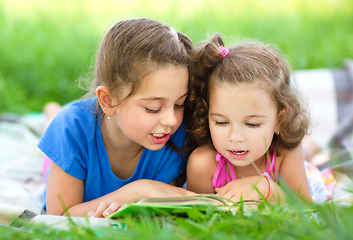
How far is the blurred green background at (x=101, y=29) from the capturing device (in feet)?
13.7

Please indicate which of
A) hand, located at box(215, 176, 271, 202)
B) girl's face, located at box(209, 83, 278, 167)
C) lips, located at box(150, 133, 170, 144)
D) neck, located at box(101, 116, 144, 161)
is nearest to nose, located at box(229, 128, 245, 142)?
girl's face, located at box(209, 83, 278, 167)

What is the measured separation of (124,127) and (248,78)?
2.19 ft

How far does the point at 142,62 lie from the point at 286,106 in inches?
30.8

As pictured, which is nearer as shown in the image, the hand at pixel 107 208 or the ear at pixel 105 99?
the hand at pixel 107 208

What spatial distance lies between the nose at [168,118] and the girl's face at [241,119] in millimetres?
222

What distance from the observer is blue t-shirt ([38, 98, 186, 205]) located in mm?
1771

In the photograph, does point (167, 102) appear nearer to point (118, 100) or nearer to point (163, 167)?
point (118, 100)

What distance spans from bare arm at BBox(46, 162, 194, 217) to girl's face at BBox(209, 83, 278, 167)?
332 mm

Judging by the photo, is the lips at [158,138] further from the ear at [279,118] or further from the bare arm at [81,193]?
the ear at [279,118]

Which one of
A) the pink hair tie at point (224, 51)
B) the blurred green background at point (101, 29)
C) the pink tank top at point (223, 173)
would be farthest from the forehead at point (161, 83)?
the blurred green background at point (101, 29)

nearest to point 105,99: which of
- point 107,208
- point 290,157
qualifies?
point 107,208

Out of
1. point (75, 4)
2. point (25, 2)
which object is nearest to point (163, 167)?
point (75, 4)

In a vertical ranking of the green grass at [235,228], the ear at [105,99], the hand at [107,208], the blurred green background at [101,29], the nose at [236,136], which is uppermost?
the blurred green background at [101,29]

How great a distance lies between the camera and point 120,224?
128 centimetres
